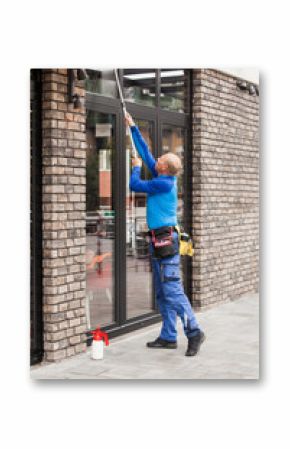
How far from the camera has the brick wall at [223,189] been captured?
714 centimetres

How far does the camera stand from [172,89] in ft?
22.2

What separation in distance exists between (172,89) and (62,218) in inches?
90.3

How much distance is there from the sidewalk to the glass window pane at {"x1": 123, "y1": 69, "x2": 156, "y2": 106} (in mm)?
2042

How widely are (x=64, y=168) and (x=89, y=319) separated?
4.34 ft

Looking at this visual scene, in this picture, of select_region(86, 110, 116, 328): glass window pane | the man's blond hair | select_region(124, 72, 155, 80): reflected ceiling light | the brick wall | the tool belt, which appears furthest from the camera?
the brick wall

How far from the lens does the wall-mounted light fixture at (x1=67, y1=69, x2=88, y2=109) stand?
16.3 ft

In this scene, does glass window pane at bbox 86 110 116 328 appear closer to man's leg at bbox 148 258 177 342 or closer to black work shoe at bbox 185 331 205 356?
man's leg at bbox 148 258 177 342

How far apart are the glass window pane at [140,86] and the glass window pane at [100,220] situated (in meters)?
0.37

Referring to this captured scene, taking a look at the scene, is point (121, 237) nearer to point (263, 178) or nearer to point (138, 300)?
point (138, 300)

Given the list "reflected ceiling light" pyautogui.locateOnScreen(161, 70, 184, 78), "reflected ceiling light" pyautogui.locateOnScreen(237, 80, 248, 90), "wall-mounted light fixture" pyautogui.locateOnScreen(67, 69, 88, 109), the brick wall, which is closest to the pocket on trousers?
"wall-mounted light fixture" pyautogui.locateOnScreen(67, 69, 88, 109)

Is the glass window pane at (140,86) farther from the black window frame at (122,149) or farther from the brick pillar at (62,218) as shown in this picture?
the brick pillar at (62,218)

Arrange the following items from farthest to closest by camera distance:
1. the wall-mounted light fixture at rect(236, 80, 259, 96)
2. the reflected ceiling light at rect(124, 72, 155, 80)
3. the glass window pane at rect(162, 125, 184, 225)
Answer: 1. the wall-mounted light fixture at rect(236, 80, 259, 96)
2. the glass window pane at rect(162, 125, 184, 225)
3. the reflected ceiling light at rect(124, 72, 155, 80)

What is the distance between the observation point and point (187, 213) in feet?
23.6

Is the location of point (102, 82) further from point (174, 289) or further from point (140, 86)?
point (174, 289)
